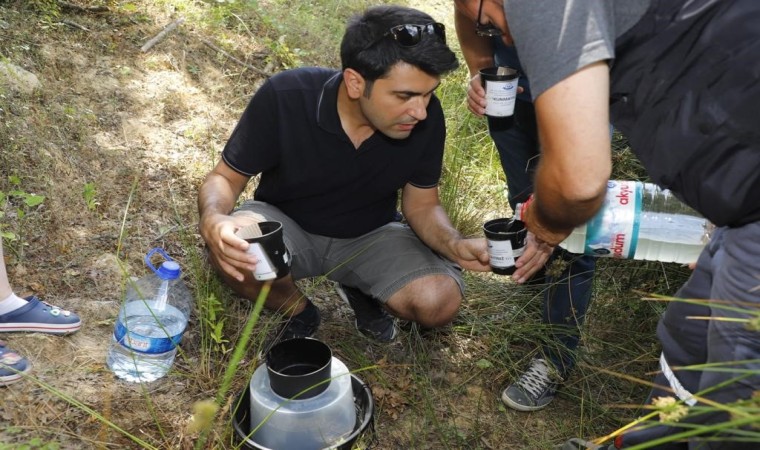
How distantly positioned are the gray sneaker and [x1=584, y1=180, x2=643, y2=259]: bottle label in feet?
2.42

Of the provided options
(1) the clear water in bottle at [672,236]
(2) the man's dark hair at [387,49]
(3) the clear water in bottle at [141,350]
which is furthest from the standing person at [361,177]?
(1) the clear water in bottle at [672,236]

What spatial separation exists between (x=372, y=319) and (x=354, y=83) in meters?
1.18

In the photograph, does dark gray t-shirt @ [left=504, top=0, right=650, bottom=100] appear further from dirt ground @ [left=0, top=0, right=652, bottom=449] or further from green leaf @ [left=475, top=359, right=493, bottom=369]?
green leaf @ [left=475, top=359, right=493, bottom=369]

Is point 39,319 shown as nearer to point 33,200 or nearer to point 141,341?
point 141,341

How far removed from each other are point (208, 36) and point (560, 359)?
3.84 meters

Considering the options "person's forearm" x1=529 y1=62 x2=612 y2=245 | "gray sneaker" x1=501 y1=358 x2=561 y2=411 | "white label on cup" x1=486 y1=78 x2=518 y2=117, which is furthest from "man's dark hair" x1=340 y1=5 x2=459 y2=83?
"gray sneaker" x1=501 y1=358 x2=561 y2=411

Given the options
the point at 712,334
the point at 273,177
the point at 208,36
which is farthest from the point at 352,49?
the point at 208,36

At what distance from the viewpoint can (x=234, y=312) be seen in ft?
10.7

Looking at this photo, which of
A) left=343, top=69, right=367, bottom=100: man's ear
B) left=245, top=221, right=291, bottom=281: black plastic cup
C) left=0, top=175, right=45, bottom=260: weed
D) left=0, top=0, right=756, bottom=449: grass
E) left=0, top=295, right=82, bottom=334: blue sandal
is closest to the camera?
left=245, top=221, right=291, bottom=281: black plastic cup

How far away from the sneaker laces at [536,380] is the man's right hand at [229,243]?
53.2 inches

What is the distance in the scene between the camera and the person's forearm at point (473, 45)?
3197 millimetres

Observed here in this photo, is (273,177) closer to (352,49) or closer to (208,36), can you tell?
(352,49)

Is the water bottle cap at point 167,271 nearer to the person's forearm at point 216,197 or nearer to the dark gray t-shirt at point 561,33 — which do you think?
the person's forearm at point 216,197

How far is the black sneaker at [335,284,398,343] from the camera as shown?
3430 mm
